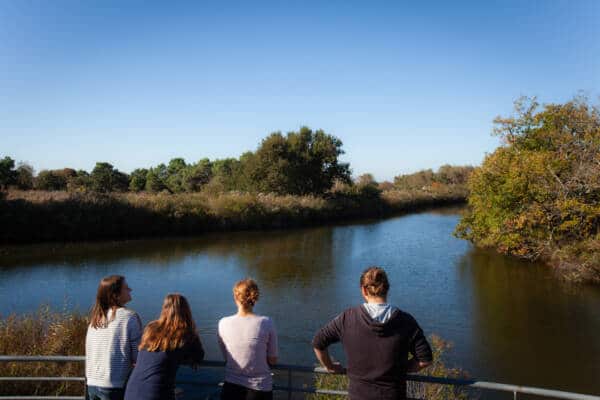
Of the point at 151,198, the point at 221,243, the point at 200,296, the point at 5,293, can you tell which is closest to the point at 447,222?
the point at 221,243

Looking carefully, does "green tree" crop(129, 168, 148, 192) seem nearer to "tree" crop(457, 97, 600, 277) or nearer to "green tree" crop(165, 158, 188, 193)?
"green tree" crop(165, 158, 188, 193)

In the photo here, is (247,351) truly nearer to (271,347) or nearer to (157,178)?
(271,347)

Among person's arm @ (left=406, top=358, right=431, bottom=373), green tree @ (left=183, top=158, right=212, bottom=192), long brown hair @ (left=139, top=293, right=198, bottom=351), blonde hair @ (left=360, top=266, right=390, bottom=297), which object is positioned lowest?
person's arm @ (left=406, top=358, right=431, bottom=373)

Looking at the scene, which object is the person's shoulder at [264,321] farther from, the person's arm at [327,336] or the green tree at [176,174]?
the green tree at [176,174]

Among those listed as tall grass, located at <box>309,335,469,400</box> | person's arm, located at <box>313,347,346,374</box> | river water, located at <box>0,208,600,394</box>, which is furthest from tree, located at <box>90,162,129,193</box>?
person's arm, located at <box>313,347,346,374</box>

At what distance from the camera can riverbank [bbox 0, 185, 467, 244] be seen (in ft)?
80.8

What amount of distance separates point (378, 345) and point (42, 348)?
6.81m

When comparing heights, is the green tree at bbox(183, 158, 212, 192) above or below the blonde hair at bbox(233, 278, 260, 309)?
above

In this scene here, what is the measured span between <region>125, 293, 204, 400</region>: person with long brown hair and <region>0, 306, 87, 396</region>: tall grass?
147 inches

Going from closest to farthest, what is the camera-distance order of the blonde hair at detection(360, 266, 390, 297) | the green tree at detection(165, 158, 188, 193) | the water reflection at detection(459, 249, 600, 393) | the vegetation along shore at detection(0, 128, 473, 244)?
1. the blonde hair at detection(360, 266, 390, 297)
2. the water reflection at detection(459, 249, 600, 393)
3. the vegetation along shore at detection(0, 128, 473, 244)
4. the green tree at detection(165, 158, 188, 193)

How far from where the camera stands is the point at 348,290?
15516mm

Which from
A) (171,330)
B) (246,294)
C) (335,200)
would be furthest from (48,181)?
(246,294)

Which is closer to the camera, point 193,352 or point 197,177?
point 193,352

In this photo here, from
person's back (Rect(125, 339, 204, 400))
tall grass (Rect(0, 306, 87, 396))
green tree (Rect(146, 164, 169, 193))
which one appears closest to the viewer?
person's back (Rect(125, 339, 204, 400))
